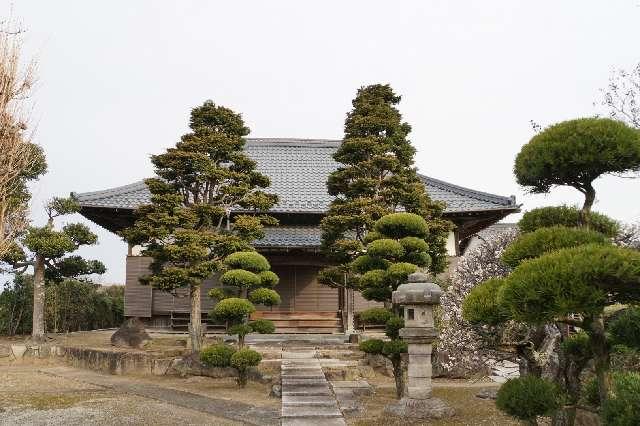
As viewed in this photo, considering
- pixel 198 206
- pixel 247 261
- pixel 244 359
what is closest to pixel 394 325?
pixel 244 359

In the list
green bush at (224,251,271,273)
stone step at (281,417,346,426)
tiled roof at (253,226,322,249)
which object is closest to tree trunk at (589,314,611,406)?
stone step at (281,417,346,426)

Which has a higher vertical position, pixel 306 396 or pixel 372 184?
pixel 372 184

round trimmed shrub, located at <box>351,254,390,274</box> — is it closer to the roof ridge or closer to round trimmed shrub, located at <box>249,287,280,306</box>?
round trimmed shrub, located at <box>249,287,280,306</box>

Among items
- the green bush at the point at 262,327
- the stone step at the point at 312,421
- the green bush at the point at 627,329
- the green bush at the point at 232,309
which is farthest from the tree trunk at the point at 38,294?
the green bush at the point at 627,329

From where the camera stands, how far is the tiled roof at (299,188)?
17078 mm

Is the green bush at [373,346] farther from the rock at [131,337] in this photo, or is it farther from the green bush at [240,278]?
the rock at [131,337]

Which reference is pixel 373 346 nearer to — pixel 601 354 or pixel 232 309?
pixel 232 309

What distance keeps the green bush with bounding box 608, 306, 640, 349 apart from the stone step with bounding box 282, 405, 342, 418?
479 cm

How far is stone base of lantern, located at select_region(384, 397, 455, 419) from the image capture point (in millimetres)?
7914

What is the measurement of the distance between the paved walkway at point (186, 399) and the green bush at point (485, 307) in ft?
13.4

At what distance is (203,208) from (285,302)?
636 centimetres

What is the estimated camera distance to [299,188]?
64.6 feet

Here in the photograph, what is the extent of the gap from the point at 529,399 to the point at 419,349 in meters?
3.60

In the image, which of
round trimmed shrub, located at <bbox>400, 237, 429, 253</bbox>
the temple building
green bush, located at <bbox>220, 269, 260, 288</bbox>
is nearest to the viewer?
round trimmed shrub, located at <bbox>400, 237, 429, 253</bbox>
